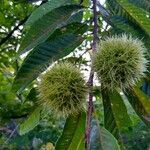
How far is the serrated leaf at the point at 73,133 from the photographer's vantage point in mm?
1238

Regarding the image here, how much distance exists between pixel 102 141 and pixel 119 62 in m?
0.22

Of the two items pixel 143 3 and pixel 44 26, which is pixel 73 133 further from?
pixel 143 3

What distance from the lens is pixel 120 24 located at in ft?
4.40

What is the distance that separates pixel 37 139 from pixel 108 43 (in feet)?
5.28

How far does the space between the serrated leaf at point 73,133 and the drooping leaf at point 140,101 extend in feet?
0.49

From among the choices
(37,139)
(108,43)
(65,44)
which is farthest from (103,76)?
(37,139)

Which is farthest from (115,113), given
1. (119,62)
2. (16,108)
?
(16,108)

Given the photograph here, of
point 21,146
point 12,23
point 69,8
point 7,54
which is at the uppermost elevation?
point 69,8

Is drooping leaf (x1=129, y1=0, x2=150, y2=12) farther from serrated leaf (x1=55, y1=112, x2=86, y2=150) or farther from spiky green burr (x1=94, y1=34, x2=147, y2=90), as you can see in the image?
serrated leaf (x1=55, y1=112, x2=86, y2=150)

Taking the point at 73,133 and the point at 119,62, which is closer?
the point at 119,62

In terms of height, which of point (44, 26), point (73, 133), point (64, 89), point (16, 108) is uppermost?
point (44, 26)

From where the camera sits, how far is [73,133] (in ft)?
4.18

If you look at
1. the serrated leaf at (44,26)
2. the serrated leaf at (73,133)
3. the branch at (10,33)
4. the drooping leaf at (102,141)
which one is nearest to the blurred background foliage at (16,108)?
the branch at (10,33)

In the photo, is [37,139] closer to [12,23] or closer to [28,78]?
[12,23]
